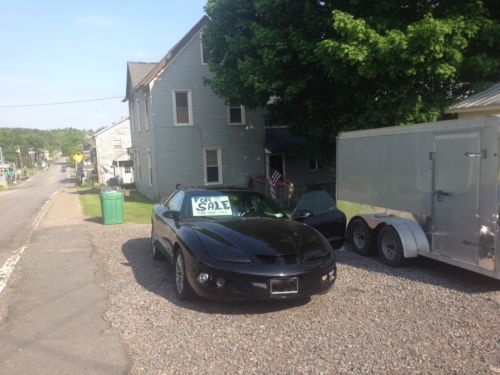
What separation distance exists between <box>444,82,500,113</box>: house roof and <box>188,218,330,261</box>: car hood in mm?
6470

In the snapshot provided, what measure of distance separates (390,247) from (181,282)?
11.4 ft

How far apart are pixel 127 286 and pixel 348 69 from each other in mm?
8235

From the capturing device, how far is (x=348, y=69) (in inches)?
456

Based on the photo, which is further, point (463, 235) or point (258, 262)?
point (463, 235)

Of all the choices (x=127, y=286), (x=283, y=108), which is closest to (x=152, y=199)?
(x=283, y=108)

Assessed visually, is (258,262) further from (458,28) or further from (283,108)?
(283,108)

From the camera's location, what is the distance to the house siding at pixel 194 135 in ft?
66.6

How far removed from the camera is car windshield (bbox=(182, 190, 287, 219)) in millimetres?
6328

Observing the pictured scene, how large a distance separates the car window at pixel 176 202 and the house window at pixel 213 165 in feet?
46.3

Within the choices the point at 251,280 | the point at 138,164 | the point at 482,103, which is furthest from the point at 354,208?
the point at 138,164

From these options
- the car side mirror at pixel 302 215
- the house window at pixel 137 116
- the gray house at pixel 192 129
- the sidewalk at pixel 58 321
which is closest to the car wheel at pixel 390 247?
the car side mirror at pixel 302 215

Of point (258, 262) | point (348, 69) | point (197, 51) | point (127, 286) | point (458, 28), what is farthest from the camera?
point (197, 51)

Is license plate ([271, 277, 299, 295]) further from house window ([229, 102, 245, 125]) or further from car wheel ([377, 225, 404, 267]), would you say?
house window ([229, 102, 245, 125])

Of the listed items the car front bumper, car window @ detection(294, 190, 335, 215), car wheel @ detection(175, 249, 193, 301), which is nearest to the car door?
car wheel @ detection(175, 249, 193, 301)
